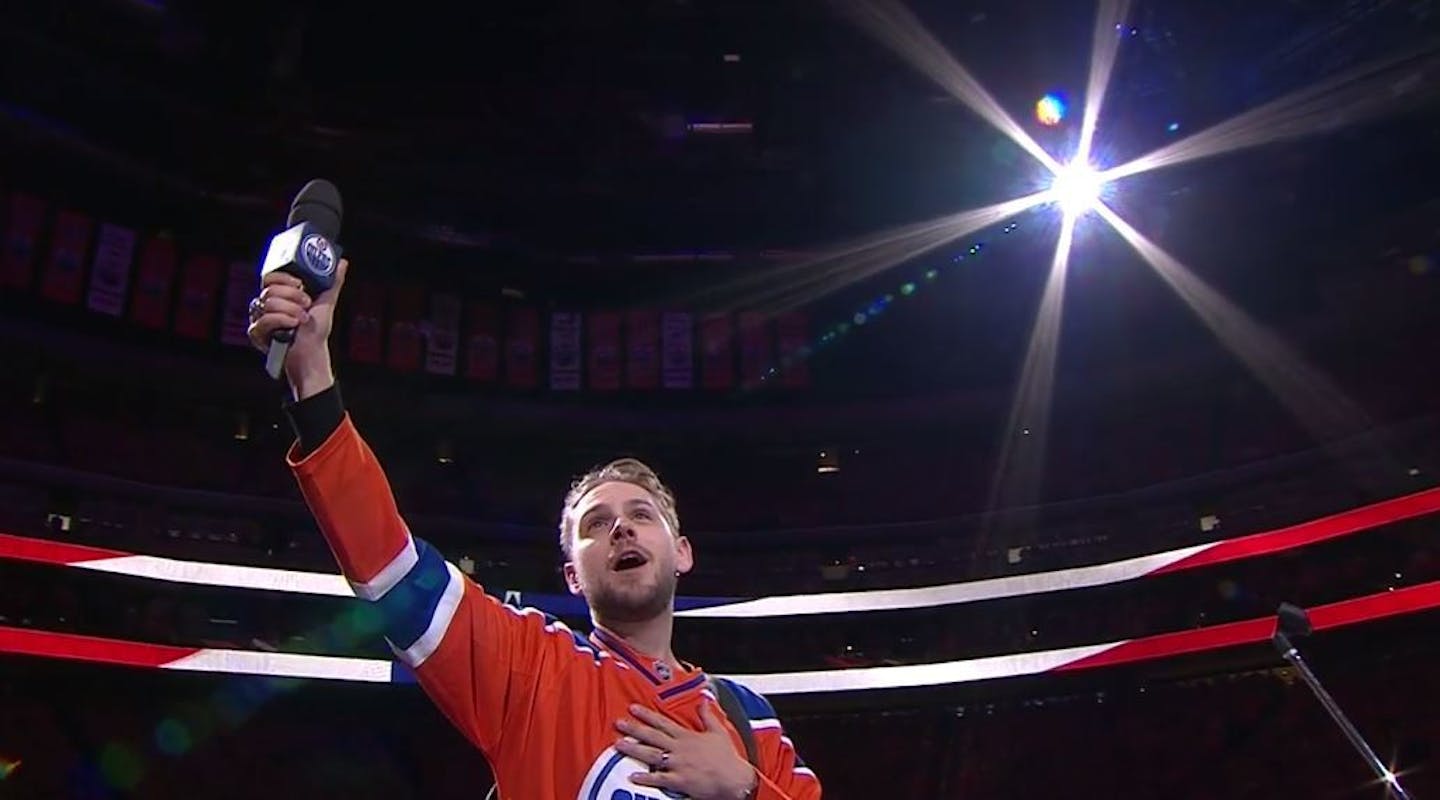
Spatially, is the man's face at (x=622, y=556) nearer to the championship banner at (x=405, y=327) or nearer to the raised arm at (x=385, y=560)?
the raised arm at (x=385, y=560)

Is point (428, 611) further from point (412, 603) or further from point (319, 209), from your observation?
point (319, 209)

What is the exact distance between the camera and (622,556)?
2861mm

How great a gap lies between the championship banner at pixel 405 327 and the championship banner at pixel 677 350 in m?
4.34

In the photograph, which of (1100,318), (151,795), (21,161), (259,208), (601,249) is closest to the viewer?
(151,795)

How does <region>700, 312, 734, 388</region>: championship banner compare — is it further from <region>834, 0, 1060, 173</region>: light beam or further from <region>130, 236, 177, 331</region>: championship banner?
<region>130, 236, 177, 331</region>: championship banner

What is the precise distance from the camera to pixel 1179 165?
692 inches

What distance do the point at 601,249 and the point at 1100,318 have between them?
9.44 metres

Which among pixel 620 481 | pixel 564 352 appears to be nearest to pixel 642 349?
pixel 564 352

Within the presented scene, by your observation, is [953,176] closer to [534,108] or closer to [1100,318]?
[1100,318]

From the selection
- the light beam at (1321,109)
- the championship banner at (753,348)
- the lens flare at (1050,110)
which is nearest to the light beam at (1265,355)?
the light beam at (1321,109)

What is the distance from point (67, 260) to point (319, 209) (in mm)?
15656

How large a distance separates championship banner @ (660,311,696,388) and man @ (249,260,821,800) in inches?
642

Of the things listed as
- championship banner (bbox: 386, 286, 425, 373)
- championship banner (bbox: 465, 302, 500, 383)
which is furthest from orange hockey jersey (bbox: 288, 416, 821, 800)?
championship banner (bbox: 465, 302, 500, 383)

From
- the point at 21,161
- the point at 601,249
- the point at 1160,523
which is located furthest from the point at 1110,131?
the point at 21,161
